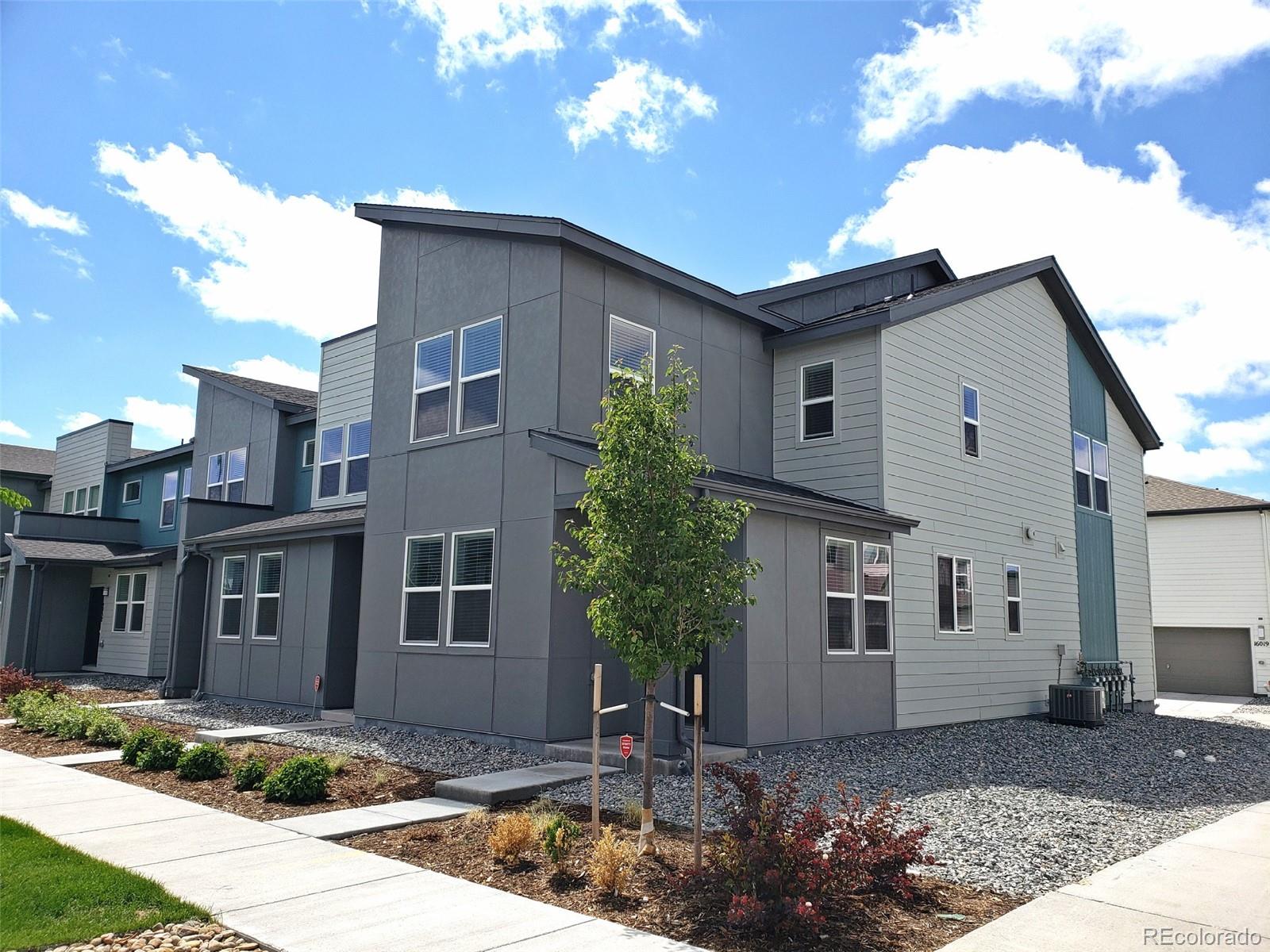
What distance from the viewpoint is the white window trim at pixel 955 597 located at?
1485 cm

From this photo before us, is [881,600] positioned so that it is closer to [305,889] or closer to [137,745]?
[305,889]

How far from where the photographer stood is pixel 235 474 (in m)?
22.3

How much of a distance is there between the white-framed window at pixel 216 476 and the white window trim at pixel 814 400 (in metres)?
15.1

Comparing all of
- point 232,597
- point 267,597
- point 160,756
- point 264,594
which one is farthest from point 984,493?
point 232,597

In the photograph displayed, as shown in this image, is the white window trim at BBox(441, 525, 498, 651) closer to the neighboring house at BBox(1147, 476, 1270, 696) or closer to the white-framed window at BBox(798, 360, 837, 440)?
the white-framed window at BBox(798, 360, 837, 440)

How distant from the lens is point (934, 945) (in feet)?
16.7

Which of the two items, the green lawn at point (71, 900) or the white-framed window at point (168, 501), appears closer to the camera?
the green lawn at point (71, 900)

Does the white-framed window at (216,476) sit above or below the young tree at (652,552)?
above

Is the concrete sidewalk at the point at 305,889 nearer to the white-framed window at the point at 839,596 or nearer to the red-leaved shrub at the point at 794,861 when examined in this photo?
the red-leaved shrub at the point at 794,861

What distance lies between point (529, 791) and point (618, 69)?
8435 mm

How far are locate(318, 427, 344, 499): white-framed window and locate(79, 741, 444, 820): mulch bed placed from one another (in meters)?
8.61

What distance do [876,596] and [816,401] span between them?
11.6 feet

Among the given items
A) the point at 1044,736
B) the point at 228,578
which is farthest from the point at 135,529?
the point at 1044,736

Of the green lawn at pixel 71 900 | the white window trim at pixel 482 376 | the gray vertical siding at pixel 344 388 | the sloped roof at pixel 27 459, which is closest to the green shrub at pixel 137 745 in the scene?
the green lawn at pixel 71 900
